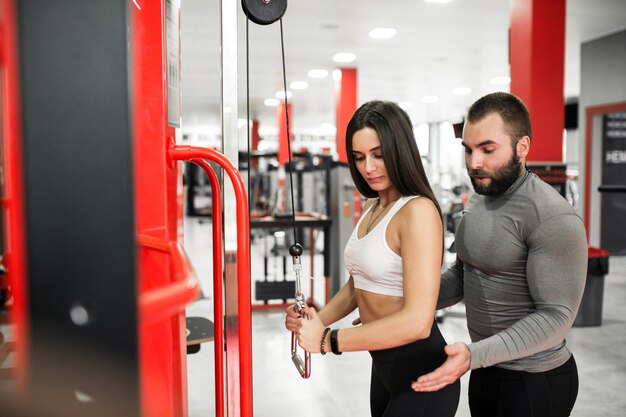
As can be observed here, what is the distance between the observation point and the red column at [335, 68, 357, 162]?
9.75m

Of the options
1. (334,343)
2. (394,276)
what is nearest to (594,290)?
(394,276)

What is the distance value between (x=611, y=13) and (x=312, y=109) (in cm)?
1054

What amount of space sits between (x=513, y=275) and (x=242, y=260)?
73cm

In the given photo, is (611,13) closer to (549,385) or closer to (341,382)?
(341,382)

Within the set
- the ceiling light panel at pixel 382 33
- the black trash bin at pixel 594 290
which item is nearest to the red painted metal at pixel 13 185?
the black trash bin at pixel 594 290

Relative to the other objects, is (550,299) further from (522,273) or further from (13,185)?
(13,185)

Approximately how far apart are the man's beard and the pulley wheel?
0.65 metres

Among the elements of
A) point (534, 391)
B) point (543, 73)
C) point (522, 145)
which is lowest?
point (534, 391)

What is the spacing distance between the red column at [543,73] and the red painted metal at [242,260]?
A: 4298 mm

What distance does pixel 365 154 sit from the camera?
139 centimetres

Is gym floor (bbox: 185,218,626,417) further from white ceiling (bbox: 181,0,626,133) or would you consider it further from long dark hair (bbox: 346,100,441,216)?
white ceiling (bbox: 181,0,626,133)

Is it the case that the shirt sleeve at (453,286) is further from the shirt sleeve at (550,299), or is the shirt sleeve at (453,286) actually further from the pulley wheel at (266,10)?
the pulley wheel at (266,10)

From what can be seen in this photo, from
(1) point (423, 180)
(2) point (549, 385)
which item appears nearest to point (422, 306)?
(1) point (423, 180)

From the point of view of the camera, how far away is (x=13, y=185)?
0.38 meters
